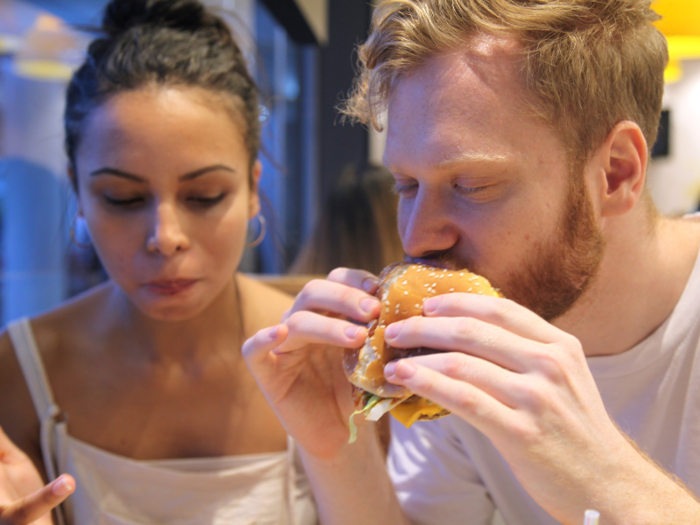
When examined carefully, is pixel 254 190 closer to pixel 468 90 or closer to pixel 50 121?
pixel 468 90

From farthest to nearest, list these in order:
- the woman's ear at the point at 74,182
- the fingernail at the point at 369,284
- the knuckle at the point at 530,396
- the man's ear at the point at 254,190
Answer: the man's ear at the point at 254,190, the woman's ear at the point at 74,182, the fingernail at the point at 369,284, the knuckle at the point at 530,396

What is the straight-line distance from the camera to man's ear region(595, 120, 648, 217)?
1228 millimetres

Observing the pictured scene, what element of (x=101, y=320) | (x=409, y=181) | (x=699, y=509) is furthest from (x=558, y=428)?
(x=101, y=320)

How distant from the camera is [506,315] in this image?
0.92m

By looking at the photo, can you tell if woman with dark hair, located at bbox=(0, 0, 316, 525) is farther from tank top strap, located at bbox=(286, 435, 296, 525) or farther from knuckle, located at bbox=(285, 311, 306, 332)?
knuckle, located at bbox=(285, 311, 306, 332)

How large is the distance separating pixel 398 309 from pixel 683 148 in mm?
5711

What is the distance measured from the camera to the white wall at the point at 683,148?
18.2ft

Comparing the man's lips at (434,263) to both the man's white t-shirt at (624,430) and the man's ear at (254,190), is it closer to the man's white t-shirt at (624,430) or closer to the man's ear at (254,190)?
the man's white t-shirt at (624,430)

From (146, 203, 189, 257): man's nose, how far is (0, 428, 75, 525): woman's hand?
58cm

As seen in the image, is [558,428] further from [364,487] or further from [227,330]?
[227,330]

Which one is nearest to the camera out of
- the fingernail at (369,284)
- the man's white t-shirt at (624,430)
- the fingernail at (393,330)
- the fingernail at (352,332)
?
the fingernail at (393,330)

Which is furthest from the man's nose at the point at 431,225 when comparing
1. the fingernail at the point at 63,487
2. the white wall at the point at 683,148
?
the white wall at the point at 683,148

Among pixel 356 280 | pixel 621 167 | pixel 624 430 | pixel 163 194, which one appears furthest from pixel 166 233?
pixel 624 430

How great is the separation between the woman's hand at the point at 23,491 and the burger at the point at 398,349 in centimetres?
57
